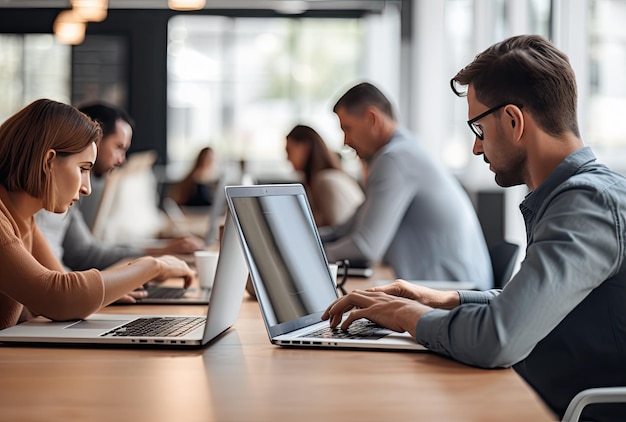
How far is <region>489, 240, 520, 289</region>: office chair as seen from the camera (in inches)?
114

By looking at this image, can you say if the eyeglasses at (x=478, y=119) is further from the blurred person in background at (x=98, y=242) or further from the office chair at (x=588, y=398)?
the blurred person in background at (x=98, y=242)

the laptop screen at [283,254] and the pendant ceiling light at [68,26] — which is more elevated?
the pendant ceiling light at [68,26]

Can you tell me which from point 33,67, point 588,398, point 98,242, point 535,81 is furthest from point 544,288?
point 33,67

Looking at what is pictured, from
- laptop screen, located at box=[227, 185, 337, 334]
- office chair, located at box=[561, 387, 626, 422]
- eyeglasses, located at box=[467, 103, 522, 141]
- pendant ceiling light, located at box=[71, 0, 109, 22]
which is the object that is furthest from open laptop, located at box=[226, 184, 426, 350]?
pendant ceiling light, located at box=[71, 0, 109, 22]

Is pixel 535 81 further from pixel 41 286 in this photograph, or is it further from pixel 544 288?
pixel 41 286

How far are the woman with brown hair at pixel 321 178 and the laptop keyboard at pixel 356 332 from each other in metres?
3.17

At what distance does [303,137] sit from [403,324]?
3547mm

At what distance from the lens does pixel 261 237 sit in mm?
1762

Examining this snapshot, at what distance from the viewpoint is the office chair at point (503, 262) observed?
2.91 meters

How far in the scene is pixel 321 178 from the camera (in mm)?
5109

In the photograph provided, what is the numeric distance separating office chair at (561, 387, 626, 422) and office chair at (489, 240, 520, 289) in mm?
1438

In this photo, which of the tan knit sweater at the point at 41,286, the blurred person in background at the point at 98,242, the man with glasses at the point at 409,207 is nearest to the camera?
the tan knit sweater at the point at 41,286

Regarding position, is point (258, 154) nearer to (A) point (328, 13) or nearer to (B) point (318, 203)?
(A) point (328, 13)

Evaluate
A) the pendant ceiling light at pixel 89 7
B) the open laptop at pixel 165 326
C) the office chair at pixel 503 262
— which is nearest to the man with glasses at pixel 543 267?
the open laptop at pixel 165 326
